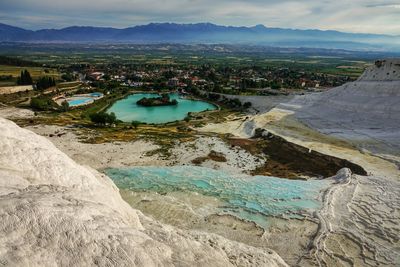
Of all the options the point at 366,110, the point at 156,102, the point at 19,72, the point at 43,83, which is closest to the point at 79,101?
the point at 43,83

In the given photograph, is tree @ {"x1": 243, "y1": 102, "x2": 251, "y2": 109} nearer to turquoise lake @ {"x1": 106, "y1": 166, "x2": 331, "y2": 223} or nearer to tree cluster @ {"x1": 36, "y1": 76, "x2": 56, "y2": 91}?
turquoise lake @ {"x1": 106, "y1": 166, "x2": 331, "y2": 223}

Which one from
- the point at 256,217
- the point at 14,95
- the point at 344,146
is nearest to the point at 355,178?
the point at 256,217

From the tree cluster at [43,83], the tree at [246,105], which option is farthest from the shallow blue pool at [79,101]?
the tree at [246,105]

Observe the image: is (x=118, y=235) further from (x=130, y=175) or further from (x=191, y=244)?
(x=130, y=175)

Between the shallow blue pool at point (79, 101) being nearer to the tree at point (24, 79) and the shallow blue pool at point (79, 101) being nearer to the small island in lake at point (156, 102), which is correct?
the small island in lake at point (156, 102)

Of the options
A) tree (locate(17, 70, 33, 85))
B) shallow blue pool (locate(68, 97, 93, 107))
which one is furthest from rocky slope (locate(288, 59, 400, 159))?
tree (locate(17, 70, 33, 85))

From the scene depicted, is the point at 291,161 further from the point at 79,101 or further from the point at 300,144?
the point at 79,101
